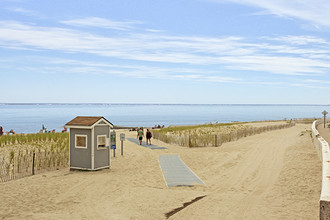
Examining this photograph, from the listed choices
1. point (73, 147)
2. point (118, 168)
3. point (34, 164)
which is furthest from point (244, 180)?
point (34, 164)

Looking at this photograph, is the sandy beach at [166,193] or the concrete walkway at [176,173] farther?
the concrete walkway at [176,173]

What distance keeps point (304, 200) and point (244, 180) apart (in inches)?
151

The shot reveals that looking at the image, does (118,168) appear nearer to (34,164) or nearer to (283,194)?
(34,164)

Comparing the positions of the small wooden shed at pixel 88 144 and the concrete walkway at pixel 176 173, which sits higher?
the small wooden shed at pixel 88 144

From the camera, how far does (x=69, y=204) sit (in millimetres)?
10109

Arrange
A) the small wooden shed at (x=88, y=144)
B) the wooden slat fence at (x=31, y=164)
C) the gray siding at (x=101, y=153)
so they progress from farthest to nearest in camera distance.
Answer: the gray siding at (x=101, y=153) < the small wooden shed at (x=88, y=144) < the wooden slat fence at (x=31, y=164)

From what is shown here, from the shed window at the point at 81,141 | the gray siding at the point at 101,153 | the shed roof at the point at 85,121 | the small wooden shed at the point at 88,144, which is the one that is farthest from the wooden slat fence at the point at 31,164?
the gray siding at the point at 101,153

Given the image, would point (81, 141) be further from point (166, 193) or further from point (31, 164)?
point (166, 193)

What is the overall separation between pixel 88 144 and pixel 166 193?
590 cm

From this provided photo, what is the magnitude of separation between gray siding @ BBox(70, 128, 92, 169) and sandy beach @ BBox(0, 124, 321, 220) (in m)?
0.62

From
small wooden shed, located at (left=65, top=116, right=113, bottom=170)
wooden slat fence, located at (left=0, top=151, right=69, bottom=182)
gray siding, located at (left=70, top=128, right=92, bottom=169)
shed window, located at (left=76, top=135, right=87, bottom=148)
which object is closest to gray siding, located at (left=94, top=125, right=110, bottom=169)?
small wooden shed, located at (left=65, top=116, right=113, bottom=170)

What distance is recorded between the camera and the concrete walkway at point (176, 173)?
511 inches

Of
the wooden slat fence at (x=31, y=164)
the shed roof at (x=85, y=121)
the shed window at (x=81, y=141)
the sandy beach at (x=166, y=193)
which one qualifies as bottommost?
the sandy beach at (x=166, y=193)

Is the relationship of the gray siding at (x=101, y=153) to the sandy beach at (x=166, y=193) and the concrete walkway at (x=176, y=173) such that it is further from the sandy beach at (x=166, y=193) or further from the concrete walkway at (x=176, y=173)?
the concrete walkway at (x=176, y=173)
